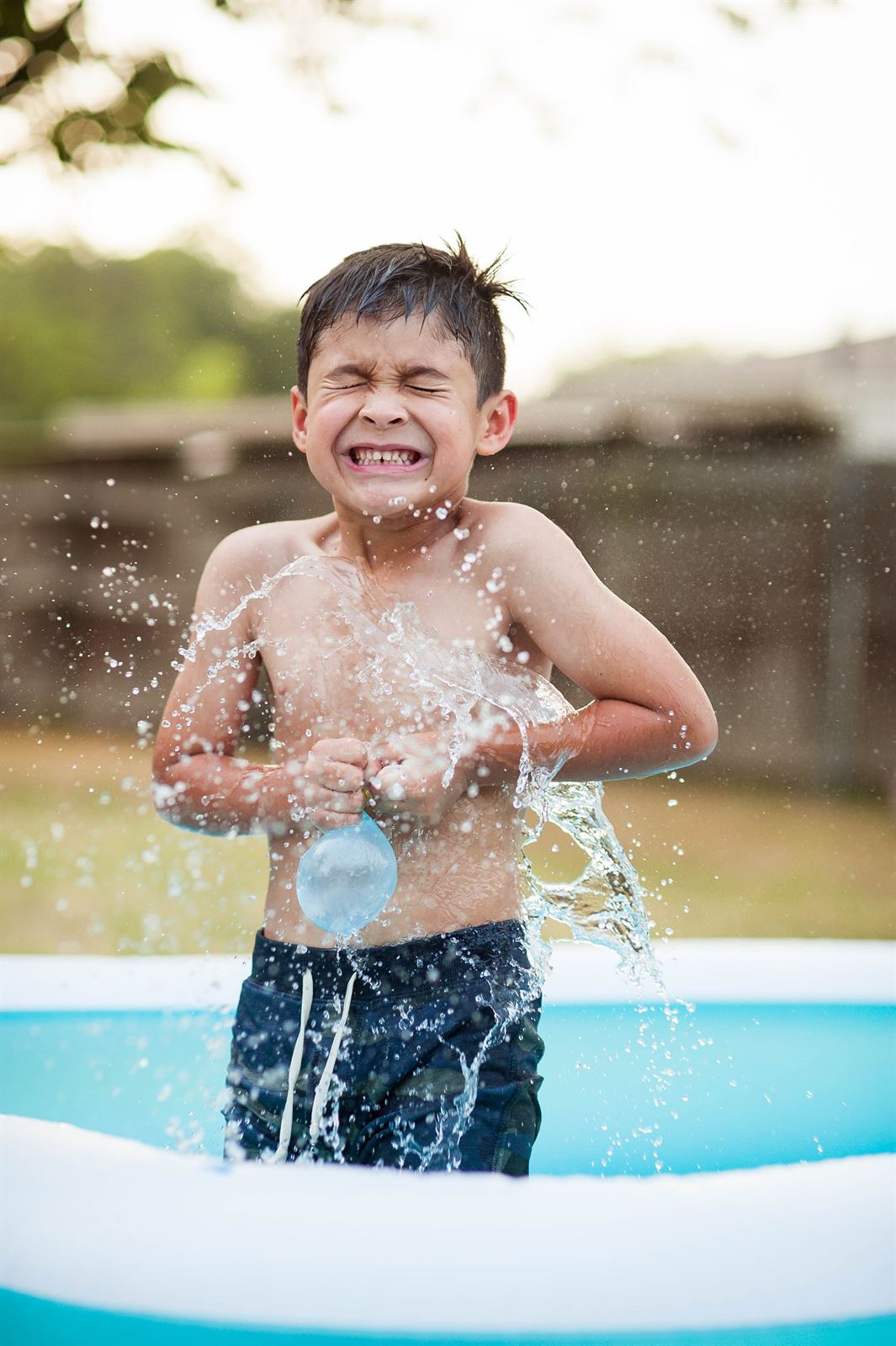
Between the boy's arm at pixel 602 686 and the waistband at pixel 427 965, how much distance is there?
0.18 metres

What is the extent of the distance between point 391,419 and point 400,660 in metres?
0.26

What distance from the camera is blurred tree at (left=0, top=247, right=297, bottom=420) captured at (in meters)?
12.5

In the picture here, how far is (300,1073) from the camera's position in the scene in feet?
4.94

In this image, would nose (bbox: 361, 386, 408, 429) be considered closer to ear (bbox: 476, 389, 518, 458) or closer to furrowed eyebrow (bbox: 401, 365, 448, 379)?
furrowed eyebrow (bbox: 401, 365, 448, 379)

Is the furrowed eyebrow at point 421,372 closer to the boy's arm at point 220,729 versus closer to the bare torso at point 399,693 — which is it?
the bare torso at point 399,693

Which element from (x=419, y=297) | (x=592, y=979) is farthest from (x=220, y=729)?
(x=592, y=979)

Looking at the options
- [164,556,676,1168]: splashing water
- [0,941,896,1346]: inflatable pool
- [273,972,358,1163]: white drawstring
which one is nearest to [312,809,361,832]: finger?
[164,556,676,1168]: splashing water

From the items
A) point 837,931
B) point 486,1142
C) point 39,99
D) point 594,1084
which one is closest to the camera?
point 486,1142

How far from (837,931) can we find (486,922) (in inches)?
125

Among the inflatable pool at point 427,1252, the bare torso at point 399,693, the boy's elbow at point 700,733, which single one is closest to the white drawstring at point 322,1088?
the bare torso at point 399,693

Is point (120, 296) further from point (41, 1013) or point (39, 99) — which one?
point (41, 1013)

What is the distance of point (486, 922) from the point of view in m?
1.54

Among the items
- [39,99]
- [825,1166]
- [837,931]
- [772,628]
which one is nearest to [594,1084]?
[825,1166]

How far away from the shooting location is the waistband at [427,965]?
59.2 inches
